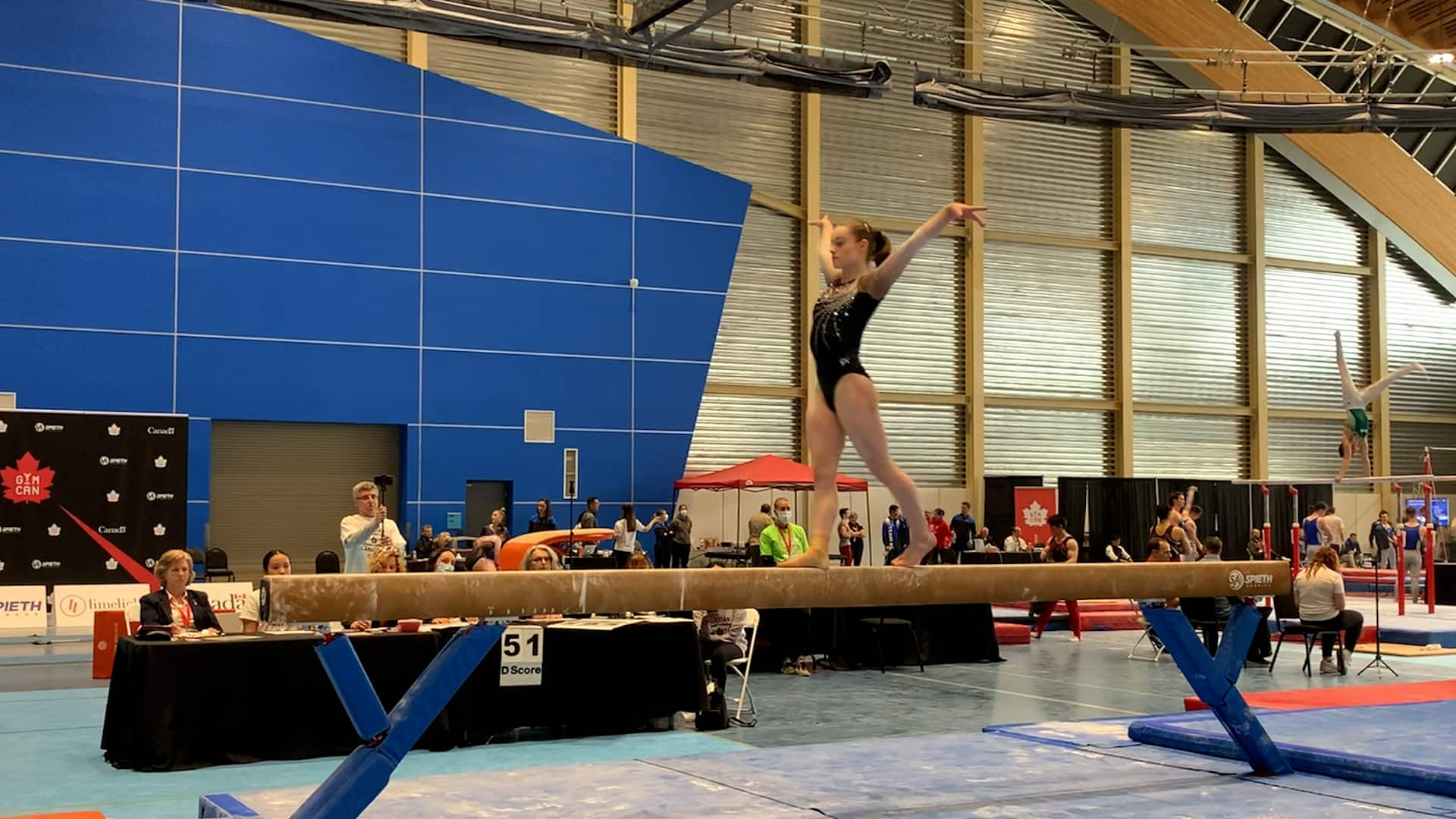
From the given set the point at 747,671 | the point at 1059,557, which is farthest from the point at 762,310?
the point at 747,671

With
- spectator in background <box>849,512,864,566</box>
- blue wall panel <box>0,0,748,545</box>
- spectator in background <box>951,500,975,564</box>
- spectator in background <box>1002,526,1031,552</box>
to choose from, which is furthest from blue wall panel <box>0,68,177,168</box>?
spectator in background <box>1002,526,1031,552</box>

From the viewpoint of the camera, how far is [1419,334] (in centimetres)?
2920

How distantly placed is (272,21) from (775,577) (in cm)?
1663

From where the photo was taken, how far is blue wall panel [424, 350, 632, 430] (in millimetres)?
20000

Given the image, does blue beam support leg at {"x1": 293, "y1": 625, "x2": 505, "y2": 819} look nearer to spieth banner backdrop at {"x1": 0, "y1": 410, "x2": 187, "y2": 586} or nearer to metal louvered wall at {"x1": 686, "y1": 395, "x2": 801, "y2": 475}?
spieth banner backdrop at {"x1": 0, "y1": 410, "x2": 187, "y2": 586}

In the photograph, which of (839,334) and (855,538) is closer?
(839,334)

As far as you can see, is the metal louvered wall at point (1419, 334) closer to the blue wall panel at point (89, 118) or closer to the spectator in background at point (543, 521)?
the spectator in background at point (543, 521)

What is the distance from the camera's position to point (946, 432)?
2516cm

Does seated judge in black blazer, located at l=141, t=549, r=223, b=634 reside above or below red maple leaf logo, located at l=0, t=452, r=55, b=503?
below

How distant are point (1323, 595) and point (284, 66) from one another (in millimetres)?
15220

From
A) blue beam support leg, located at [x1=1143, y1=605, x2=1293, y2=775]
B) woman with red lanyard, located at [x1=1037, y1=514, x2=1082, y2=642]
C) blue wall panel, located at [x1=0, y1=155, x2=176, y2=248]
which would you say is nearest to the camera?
blue beam support leg, located at [x1=1143, y1=605, x2=1293, y2=775]

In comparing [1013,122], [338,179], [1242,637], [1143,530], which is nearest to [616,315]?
[338,179]

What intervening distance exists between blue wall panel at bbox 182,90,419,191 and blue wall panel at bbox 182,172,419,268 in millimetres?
198

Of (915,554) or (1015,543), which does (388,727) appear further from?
(1015,543)
